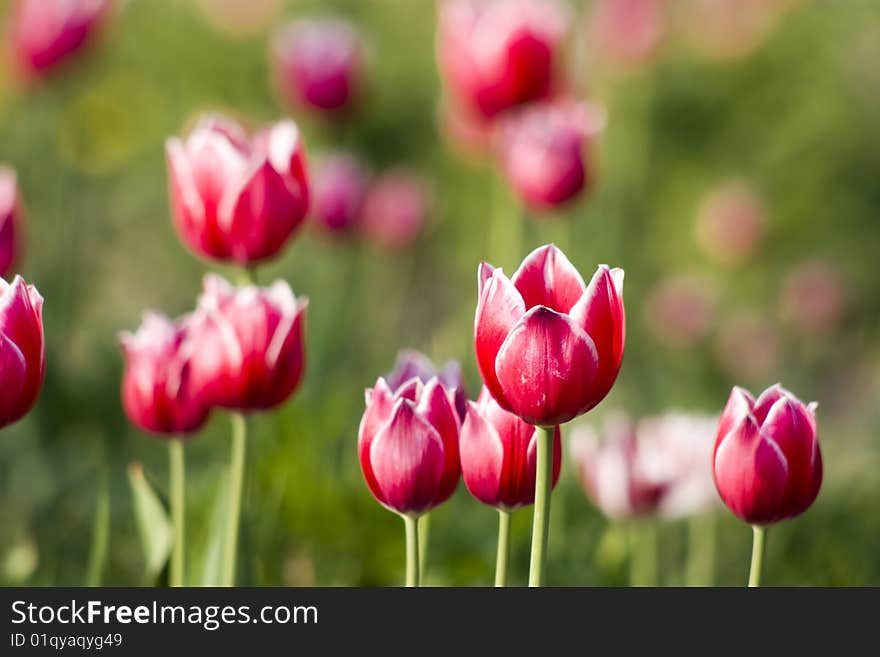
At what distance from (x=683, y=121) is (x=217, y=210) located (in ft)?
12.7

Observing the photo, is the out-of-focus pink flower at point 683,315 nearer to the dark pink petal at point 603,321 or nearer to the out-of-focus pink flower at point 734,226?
the out-of-focus pink flower at point 734,226

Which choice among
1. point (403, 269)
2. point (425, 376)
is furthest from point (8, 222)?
point (403, 269)

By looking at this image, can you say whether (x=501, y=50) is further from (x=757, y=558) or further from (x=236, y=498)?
(x=757, y=558)

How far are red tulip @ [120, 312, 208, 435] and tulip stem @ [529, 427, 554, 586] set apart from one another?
16.1 inches

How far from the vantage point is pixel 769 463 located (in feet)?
3.22

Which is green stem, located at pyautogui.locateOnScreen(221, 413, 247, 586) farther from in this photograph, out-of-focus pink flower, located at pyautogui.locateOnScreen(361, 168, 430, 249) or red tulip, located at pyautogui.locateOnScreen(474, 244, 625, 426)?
out-of-focus pink flower, located at pyautogui.locateOnScreen(361, 168, 430, 249)

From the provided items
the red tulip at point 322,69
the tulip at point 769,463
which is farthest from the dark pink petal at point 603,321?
the red tulip at point 322,69

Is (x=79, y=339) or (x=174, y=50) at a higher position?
(x=174, y=50)

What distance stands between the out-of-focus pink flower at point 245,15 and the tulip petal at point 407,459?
15.9 feet

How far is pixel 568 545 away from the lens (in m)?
1.82

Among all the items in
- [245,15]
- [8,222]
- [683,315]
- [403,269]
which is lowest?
[8,222]

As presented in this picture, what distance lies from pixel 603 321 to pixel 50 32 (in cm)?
214
